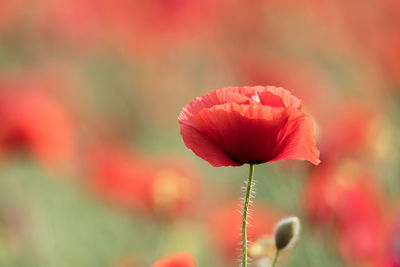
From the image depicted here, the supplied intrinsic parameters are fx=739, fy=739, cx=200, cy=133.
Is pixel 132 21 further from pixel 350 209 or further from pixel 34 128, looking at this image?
pixel 350 209

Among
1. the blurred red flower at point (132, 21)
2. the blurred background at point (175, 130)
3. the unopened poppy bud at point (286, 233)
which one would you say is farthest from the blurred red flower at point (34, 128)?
the unopened poppy bud at point (286, 233)

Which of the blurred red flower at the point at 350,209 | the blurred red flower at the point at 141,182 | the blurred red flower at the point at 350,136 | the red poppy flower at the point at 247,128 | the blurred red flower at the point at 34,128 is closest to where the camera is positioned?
the red poppy flower at the point at 247,128

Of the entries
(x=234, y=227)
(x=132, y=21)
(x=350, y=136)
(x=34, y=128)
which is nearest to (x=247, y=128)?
(x=350, y=136)

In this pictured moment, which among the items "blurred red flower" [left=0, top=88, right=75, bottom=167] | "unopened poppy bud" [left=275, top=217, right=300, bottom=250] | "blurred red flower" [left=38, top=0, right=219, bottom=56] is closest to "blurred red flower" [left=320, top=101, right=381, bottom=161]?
"unopened poppy bud" [left=275, top=217, right=300, bottom=250]

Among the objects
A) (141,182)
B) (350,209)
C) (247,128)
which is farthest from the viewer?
(141,182)

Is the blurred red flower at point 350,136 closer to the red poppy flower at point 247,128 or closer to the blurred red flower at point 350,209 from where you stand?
the blurred red flower at point 350,209

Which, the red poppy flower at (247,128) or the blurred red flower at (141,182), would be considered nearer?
the red poppy flower at (247,128)
